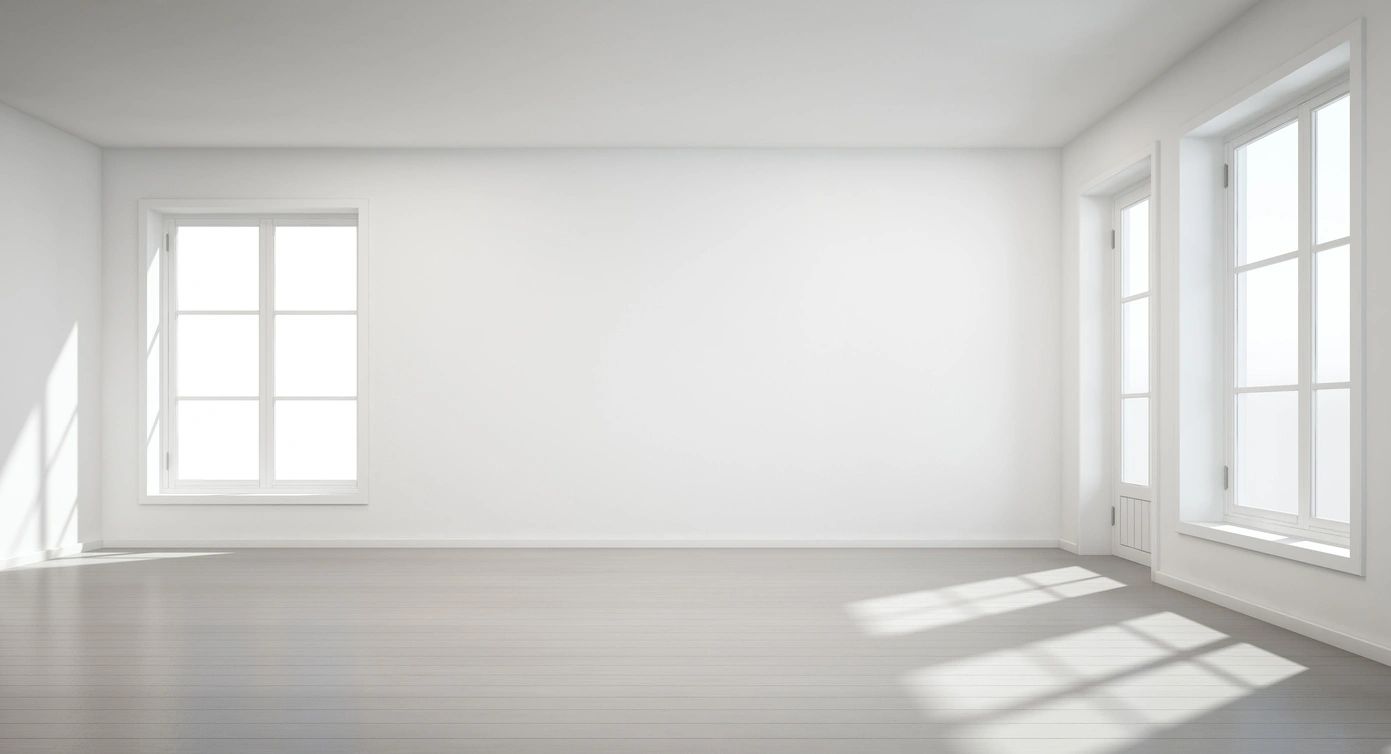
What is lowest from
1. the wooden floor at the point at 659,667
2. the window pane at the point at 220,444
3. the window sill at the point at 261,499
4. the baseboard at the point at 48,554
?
the baseboard at the point at 48,554

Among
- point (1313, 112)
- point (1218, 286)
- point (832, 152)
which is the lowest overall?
point (1218, 286)

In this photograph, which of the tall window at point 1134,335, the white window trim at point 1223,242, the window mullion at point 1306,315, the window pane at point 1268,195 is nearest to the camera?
the white window trim at point 1223,242

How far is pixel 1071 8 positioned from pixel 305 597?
4.82m

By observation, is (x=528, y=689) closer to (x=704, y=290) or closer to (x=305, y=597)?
(x=305, y=597)

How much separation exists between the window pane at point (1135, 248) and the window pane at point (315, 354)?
5471 millimetres

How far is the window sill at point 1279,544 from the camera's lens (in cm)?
390

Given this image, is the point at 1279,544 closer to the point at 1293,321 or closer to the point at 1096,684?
the point at 1293,321

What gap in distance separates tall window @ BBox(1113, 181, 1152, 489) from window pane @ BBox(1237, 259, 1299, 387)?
3.70ft

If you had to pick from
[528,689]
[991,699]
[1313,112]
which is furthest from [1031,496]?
[528,689]

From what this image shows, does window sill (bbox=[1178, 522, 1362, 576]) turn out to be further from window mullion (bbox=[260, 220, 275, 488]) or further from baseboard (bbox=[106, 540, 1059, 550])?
window mullion (bbox=[260, 220, 275, 488])

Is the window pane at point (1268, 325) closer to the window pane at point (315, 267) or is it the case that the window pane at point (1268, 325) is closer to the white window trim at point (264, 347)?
the white window trim at point (264, 347)

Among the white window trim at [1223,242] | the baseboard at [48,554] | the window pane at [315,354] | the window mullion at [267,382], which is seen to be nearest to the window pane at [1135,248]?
the white window trim at [1223,242]

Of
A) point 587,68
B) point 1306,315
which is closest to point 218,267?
point 587,68

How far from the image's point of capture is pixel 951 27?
4.80 metres
